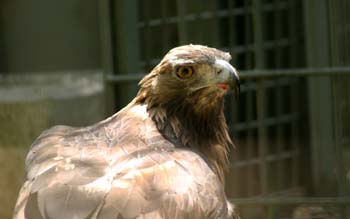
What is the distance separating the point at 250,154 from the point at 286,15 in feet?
3.45

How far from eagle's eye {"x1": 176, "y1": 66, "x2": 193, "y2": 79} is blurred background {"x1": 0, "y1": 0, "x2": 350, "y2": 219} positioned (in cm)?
151

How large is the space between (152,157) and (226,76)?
1.54ft

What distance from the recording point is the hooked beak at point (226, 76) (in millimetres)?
4414

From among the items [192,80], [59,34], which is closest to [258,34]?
[192,80]

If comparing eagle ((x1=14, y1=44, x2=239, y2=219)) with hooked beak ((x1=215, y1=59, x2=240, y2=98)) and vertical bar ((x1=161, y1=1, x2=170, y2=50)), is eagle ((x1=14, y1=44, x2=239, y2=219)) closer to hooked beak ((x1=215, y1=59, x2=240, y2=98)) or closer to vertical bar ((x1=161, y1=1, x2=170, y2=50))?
hooked beak ((x1=215, y1=59, x2=240, y2=98))

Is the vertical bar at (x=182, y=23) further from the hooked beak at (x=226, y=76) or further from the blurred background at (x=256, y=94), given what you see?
the hooked beak at (x=226, y=76)

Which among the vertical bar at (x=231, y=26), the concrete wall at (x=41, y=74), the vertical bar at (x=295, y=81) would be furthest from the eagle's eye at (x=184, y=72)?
the vertical bar at (x=295, y=81)

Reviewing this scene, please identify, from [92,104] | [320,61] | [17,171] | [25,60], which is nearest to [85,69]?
[25,60]

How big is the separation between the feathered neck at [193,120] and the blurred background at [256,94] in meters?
1.33

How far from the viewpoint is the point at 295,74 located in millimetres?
5973


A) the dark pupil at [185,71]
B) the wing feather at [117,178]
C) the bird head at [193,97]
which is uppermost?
the dark pupil at [185,71]

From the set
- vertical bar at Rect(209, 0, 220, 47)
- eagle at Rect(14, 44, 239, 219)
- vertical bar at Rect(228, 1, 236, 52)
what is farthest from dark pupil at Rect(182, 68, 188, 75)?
vertical bar at Rect(228, 1, 236, 52)

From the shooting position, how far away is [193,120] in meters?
4.70

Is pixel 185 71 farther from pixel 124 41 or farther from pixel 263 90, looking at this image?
pixel 263 90
